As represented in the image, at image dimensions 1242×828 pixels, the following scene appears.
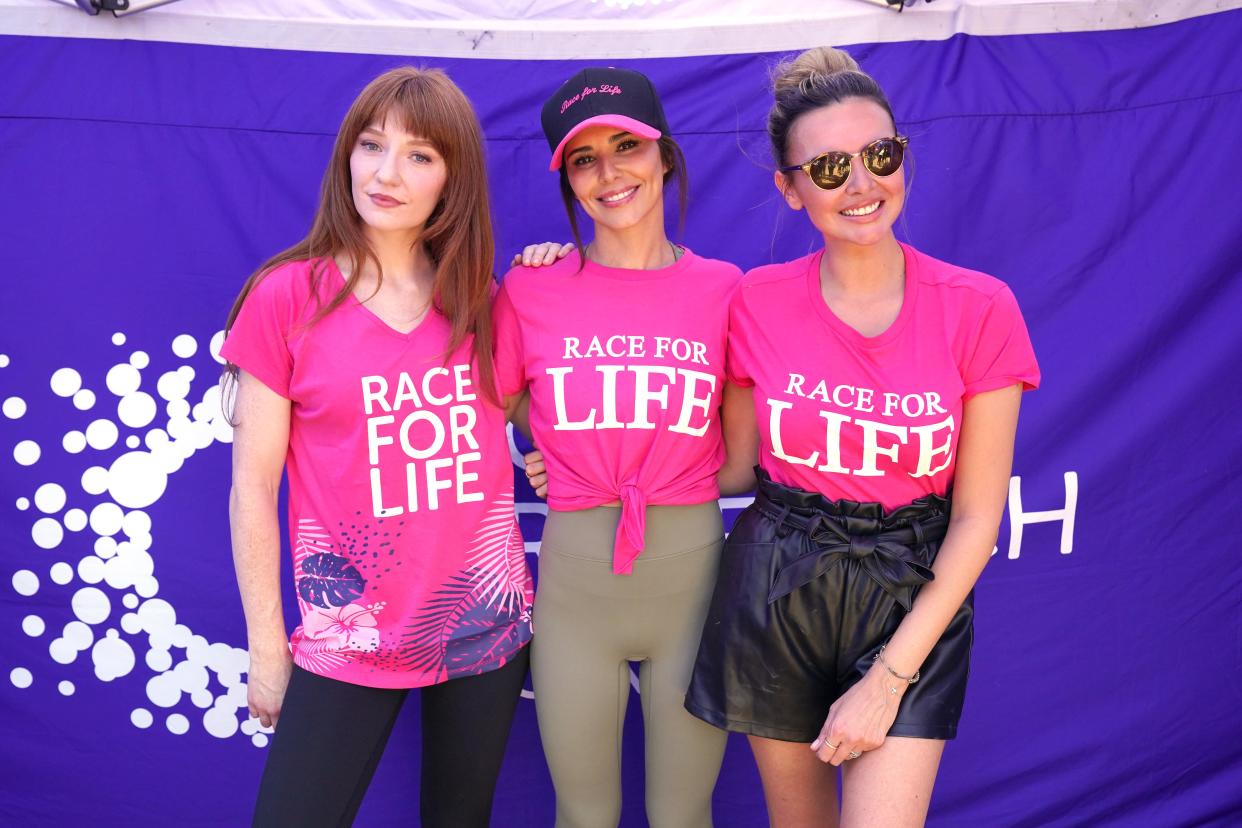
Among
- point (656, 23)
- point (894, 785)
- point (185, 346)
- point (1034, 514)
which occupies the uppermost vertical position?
point (656, 23)

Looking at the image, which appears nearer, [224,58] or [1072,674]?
[224,58]

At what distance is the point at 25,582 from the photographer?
2.94m

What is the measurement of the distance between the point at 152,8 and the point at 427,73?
1.13 meters

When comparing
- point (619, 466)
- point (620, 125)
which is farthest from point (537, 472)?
point (620, 125)

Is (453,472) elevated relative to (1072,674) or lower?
elevated

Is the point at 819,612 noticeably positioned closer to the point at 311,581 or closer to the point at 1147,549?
the point at 311,581

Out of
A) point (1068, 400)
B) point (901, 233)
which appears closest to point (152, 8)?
point (901, 233)

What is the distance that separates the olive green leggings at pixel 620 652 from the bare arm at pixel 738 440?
0.15 m

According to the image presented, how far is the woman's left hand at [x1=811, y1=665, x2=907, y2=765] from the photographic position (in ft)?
6.51

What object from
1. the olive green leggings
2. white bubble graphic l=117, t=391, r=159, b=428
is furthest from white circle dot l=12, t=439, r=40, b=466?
the olive green leggings

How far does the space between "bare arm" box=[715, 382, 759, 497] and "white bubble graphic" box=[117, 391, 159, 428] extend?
1607mm

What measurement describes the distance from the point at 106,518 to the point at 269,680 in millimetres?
1066

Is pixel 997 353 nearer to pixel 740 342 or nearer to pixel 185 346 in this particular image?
pixel 740 342

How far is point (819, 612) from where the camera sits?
2.09 m
